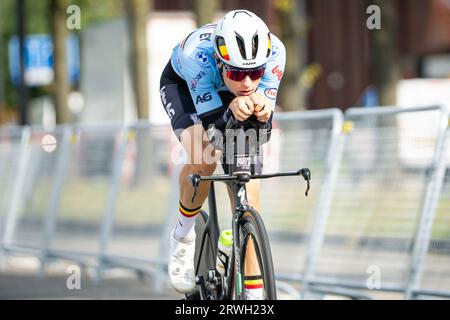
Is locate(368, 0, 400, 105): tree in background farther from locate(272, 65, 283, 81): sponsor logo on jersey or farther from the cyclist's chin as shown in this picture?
the cyclist's chin

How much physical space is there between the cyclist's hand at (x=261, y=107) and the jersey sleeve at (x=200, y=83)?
0.39 meters

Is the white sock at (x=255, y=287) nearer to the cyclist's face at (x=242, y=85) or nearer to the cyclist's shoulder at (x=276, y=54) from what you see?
the cyclist's face at (x=242, y=85)

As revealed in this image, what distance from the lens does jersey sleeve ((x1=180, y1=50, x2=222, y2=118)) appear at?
6.72 meters

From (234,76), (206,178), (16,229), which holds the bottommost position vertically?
(16,229)

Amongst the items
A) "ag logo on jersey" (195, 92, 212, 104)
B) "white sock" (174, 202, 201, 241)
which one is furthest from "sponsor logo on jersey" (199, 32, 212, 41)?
"white sock" (174, 202, 201, 241)

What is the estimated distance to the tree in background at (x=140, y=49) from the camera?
23250mm

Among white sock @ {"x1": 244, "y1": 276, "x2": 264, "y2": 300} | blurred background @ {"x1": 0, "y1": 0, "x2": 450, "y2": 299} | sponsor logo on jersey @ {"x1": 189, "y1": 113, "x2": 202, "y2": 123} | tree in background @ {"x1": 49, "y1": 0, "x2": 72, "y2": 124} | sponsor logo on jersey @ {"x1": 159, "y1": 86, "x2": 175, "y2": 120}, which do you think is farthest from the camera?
tree in background @ {"x1": 49, "y1": 0, "x2": 72, "y2": 124}

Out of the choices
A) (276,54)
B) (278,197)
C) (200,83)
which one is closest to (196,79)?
(200,83)

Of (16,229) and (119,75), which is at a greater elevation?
(119,75)

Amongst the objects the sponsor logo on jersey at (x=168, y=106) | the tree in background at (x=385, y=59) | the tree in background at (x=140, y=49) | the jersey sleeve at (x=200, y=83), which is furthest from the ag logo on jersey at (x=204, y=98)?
the tree in background at (x=140, y=49)
